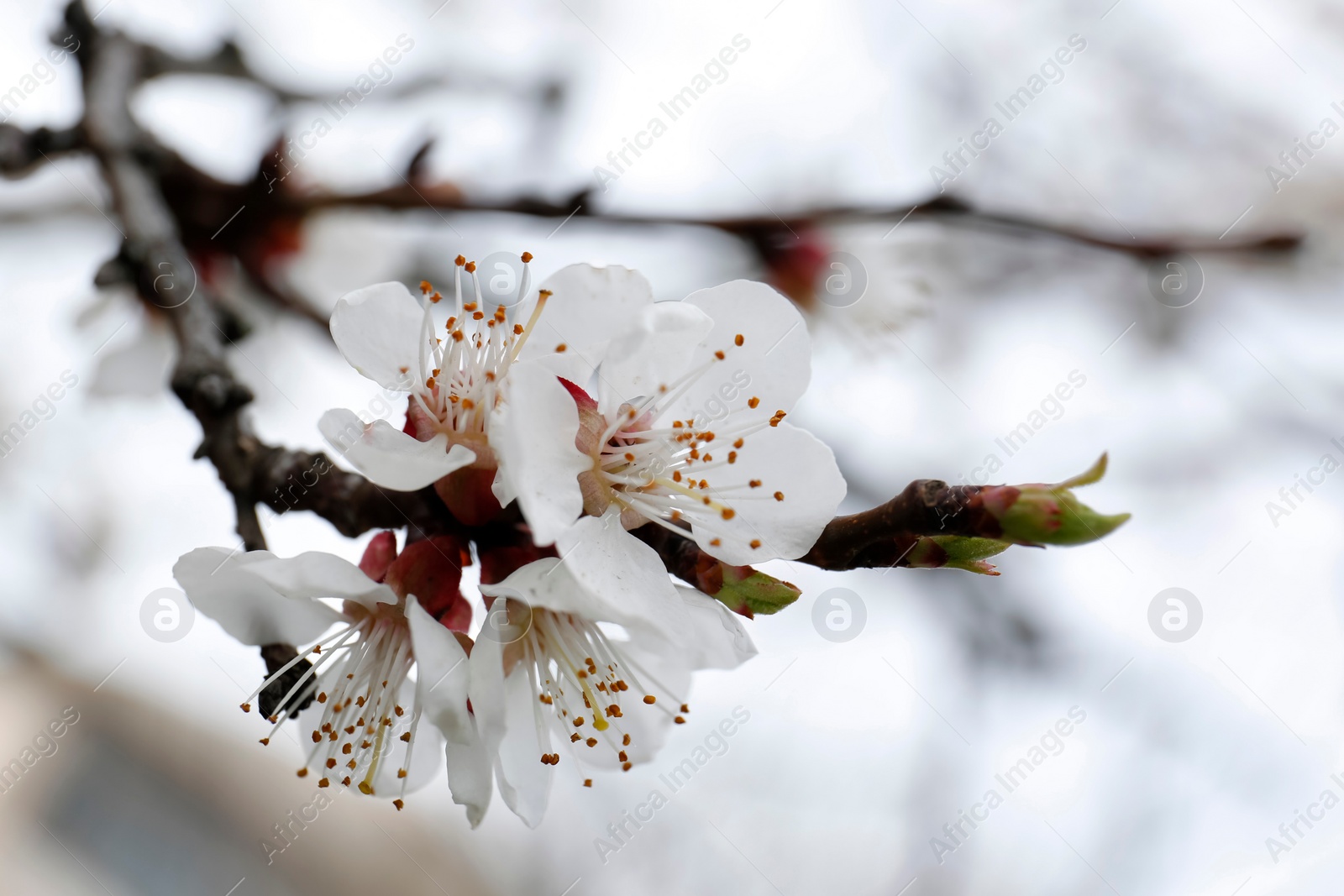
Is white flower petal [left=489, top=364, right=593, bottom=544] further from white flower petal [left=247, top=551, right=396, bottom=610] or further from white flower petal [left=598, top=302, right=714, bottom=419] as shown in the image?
white flower petal [left=247, top=551, right=396, bottom=610]

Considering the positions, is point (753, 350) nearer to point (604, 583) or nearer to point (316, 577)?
point (604, 583)

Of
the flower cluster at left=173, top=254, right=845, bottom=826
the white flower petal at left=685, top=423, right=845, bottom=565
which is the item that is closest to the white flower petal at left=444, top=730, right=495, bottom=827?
the flower cluster at left=173, top=254, right=845, bottom=826

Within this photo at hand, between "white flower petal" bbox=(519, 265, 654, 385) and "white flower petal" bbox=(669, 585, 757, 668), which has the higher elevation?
Answer: "white flower petal" bbox=(519, 265, 654, 385)

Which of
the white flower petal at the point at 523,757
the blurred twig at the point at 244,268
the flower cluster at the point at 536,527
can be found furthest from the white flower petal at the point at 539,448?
the white flower petal at the point at 523,757

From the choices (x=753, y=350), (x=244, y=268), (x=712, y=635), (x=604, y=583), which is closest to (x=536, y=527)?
(x=604, y=583)

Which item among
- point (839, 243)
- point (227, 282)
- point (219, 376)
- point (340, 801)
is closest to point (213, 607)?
point (219, 376)

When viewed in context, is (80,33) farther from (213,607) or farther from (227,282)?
(213,607)
